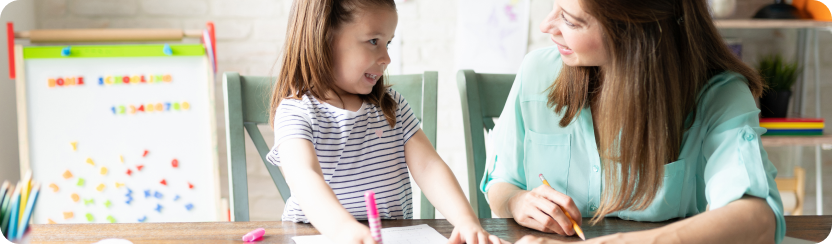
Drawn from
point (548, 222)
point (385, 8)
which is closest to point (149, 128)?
point (385, 8)

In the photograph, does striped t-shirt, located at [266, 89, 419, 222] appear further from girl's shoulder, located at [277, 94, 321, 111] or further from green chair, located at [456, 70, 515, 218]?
green chair, located at [456, 70, 515, 218]

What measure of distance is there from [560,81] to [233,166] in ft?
2.16

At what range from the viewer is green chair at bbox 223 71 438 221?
108cm

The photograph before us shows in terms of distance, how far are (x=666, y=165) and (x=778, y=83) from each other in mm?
1392

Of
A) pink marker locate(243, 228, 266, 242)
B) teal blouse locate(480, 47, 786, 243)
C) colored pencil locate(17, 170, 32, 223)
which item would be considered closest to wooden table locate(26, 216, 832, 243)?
pink marker locate(243, 228, 266, 242)

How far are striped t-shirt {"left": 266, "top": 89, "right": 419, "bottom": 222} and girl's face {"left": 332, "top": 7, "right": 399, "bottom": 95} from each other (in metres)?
0.06

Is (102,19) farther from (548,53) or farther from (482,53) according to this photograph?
(548,53)

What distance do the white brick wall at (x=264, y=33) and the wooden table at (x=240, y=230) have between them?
4.12 feet

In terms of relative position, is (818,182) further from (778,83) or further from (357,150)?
(357,150)

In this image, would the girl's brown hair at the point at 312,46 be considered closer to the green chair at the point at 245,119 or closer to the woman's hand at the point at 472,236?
the green chair at the point at 245,119

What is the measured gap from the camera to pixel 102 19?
2.03 m

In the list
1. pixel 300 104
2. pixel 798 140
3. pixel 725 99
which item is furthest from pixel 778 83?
pixel 300 104

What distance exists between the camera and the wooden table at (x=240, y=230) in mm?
777

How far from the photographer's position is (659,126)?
821 mm
